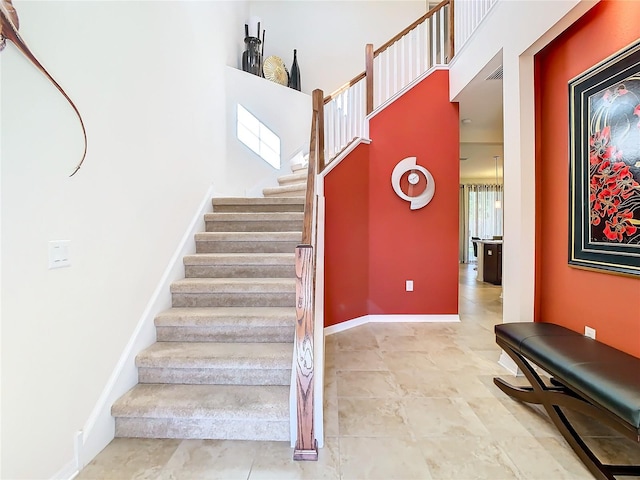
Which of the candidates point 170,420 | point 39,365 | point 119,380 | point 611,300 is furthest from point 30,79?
point 611,300

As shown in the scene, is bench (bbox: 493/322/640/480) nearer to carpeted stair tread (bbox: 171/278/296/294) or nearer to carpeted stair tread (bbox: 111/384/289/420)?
carpeted stair tread (bbox: 111/384/289/420)

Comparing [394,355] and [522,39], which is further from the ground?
[522,39]

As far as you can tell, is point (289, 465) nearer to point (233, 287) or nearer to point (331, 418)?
point (331, 418)

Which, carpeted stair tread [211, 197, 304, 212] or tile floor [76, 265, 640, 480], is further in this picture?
carpeted stair tread [211, 197, 304, 212]

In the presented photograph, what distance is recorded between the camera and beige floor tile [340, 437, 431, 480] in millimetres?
1513

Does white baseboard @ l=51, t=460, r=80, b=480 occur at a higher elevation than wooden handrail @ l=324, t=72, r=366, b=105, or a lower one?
lower

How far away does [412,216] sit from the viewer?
3957mm

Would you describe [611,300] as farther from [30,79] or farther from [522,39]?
[30,79]

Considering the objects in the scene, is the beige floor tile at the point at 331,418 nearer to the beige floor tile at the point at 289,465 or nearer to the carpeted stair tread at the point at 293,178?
the beige floor tile at the point at 289,465

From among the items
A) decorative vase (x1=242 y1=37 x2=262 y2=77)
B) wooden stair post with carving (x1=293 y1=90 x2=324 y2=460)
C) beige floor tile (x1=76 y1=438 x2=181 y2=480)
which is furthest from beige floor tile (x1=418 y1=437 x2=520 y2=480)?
decorative vase (x1=242 y1=37 x2=262 y2=77)

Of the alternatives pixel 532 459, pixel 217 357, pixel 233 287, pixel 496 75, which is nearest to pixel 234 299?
pixel 233 287

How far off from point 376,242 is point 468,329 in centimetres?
146

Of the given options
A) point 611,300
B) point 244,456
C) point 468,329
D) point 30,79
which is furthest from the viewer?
point 468,329

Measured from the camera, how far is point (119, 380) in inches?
72.5
